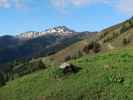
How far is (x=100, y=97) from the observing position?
27109mm

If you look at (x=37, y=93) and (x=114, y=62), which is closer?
(x=37, y=93)

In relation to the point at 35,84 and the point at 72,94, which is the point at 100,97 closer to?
the point at 72,94

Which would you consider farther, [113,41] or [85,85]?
[113,41]

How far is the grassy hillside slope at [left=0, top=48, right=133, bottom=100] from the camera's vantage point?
27984 millimetres

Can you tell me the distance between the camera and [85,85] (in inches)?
1199

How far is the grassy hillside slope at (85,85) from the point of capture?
2798 centimetres

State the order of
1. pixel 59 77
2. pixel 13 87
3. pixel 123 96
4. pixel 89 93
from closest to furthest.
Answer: pixel 123 96
pixel 89 93
pixel 59 77
pixel 13 87

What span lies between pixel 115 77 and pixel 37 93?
6.65m

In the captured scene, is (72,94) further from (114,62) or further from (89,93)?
(114,62)

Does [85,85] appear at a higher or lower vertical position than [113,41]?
higher

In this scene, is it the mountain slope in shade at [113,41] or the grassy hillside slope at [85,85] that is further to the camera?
the mountain slope in shade at [113,41]

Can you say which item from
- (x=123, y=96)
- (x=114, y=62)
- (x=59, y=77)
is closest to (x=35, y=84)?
(x=59, y=77)

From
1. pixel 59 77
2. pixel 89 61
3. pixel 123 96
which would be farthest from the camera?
pixel 89 61

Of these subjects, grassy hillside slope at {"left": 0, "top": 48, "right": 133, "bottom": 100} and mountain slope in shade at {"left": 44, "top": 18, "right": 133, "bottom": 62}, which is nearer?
grassy hillside slope at {"left": 0, "top": 48, "right": 133, "bottom": 100}
